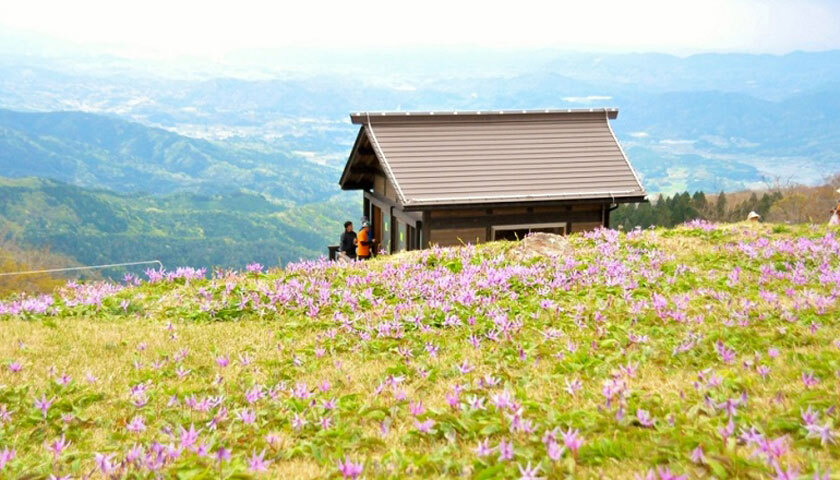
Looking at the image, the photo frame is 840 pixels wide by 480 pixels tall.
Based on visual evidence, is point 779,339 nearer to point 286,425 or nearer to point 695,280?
point 695,280

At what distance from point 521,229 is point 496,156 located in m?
3.09

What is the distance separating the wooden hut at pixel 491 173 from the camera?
2438 centimetres

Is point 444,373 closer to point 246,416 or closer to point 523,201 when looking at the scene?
point 246,416

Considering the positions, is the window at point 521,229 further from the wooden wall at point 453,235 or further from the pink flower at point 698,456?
the pink flower at point 698,456

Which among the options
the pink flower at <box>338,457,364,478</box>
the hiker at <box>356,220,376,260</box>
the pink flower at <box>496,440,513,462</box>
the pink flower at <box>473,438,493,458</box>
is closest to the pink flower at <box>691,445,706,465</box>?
the pink flower at <box>496,440,513,462</box>

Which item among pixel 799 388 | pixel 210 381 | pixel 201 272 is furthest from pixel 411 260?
pixel 799 388

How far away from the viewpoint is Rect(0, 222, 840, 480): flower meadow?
450 cm

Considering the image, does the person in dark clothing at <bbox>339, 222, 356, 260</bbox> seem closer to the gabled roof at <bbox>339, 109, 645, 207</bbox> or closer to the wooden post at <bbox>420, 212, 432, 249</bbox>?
the gabled roof at <bbox>339, 109, 645, 207</bbox>

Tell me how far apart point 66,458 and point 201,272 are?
8361mm

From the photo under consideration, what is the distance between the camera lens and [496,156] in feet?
86.4

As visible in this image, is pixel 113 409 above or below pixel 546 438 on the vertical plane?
below

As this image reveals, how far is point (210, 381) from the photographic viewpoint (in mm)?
6996

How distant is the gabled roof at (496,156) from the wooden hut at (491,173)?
4cm

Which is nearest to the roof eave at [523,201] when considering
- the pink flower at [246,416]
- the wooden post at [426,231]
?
the wooden post at [426,231]
